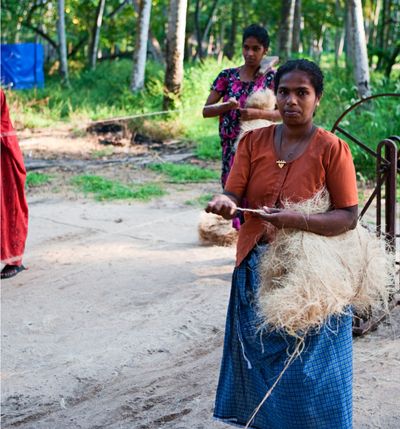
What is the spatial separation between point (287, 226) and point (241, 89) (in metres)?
2.74

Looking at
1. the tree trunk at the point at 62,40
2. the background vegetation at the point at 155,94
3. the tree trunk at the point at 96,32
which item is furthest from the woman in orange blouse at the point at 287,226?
the tree trunk at the point at 96,32

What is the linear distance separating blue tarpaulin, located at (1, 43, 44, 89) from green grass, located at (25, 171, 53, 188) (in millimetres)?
9993

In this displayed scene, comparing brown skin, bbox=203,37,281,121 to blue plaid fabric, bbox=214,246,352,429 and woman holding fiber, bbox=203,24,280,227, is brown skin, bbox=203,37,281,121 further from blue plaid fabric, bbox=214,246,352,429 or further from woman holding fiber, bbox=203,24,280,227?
blue plaid fabric, bbox=214,246,352,429

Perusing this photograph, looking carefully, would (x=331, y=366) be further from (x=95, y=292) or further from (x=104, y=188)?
(x=104, y=188)

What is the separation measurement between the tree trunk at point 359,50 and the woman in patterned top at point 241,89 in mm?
5539

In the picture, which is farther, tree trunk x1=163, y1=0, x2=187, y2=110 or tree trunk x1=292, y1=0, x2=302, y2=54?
tree trunk x1=292, y1=0, x2=302, y2=54

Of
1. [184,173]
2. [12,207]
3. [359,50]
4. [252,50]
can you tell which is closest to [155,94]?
[359,50]

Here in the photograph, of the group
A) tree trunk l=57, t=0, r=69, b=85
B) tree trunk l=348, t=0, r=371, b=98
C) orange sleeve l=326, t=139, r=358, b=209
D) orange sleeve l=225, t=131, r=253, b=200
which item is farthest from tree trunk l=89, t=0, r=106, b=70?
orange sleeve l=326, t=139, r=358, b=209

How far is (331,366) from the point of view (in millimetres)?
2414

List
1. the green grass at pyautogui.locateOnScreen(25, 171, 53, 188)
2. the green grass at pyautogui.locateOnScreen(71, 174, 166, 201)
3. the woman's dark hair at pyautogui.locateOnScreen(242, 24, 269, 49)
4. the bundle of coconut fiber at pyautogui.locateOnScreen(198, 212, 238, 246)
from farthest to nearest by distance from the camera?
the green grass at pyautogui.locateOnScreen(25, 171, 53, 188)
the green grass at pyautogui.locateOnScreen(71, 174, 166, 201)
the bundle of coconut fiber at pyautogui.locateOnScreen(198, 212, 238, 246)
the woman's dark hair at pyautogui.locateOnScreen(242, 24, 269, 49)

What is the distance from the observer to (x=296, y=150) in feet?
8.23

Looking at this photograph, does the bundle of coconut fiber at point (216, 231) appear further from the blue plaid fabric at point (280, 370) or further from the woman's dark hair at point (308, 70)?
the woman's dark hair at point (308, 70)

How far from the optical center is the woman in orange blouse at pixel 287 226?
2404 mm

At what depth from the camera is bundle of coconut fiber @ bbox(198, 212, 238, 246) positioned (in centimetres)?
597
